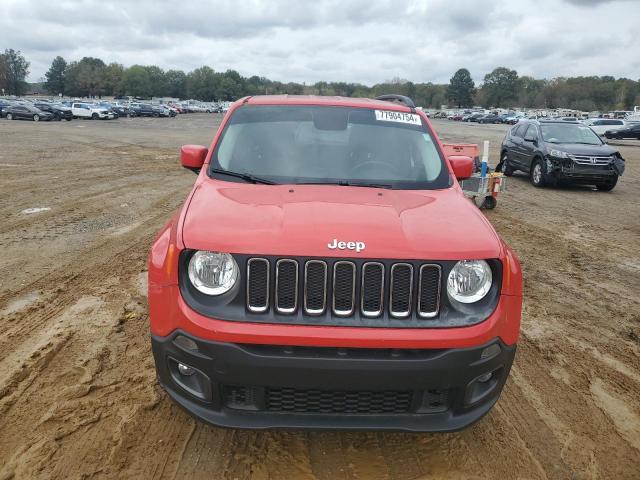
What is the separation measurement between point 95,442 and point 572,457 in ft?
8.63

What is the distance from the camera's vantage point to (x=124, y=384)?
355 centimetres

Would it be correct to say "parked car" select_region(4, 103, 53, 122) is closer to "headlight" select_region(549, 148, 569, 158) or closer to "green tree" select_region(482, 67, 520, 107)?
"headlight" select_region(549, 148, 569, 158)

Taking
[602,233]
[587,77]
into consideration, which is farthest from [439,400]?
[587,77]

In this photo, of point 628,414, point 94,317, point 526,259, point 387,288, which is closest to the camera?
point 387,288

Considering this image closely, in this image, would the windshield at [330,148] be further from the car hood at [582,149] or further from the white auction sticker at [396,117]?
the car hood at [582,149]

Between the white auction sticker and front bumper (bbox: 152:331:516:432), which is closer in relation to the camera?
front bumper (bbox: 152:331:516:432)

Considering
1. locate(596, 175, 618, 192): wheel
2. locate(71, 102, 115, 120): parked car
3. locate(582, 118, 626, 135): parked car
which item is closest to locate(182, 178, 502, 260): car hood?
locate(596, 175, 618, 192): wheel

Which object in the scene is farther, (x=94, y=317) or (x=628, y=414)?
(x=94, y=317)

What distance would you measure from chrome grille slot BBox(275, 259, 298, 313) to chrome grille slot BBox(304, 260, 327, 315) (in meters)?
0.05

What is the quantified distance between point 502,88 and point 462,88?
11.2 metres

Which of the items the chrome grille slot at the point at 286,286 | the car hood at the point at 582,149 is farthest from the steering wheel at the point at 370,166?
the car hood at the point at 582,149

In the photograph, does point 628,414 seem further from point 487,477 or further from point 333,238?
point 333,238

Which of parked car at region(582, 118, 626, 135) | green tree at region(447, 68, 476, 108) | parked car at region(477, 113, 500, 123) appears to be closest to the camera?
parked car at region(582, 118, 626, 135)

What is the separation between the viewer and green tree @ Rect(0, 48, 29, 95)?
398 ft
